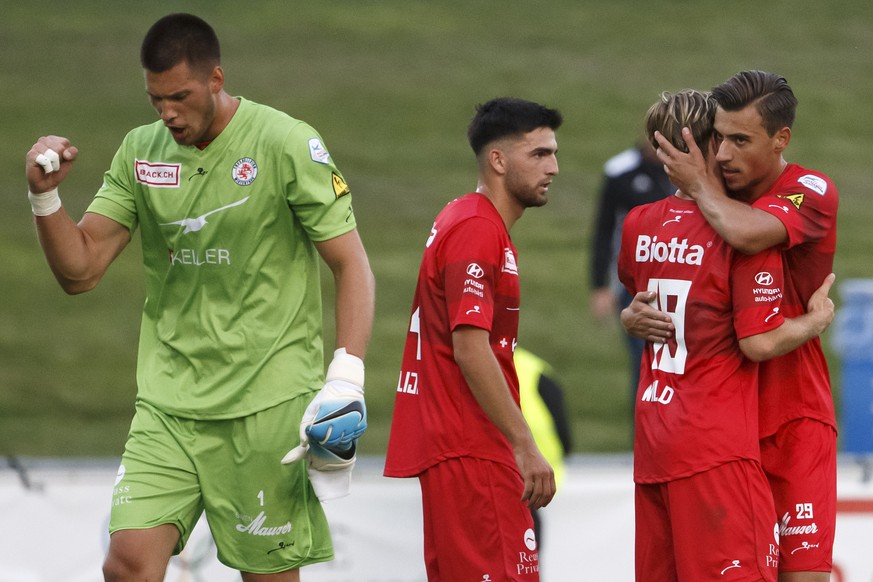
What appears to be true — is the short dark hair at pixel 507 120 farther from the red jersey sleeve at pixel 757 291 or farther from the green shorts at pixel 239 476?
the green shorts at pixel 239 476

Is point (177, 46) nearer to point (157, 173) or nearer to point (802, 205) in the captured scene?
point (157, 173)

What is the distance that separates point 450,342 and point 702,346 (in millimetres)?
942

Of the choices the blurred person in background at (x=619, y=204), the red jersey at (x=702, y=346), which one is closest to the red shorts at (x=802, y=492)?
the red jersey at (x=702, y=346)

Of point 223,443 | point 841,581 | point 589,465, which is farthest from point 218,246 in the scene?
point 841,581

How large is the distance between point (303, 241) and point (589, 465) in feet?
8.19

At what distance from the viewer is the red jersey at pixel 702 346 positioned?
15.3 ft

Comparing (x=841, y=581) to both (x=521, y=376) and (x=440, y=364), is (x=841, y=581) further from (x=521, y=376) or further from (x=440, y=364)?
(x=440, y=364)

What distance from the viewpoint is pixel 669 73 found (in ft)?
59.9

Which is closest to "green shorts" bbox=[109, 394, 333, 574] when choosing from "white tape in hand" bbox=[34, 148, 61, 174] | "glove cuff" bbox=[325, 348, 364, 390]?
"glove cuff" bbox=[325, 348, 364, 390]

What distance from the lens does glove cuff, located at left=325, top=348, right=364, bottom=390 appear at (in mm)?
4727

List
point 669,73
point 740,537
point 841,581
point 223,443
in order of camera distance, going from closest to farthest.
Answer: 1. point 740,537
2. point 223,443
3. point 841,581
4. point 669,73

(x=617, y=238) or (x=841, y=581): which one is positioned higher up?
(x=617, y=238)

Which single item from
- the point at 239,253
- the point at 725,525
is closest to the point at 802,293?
the point at 725,525

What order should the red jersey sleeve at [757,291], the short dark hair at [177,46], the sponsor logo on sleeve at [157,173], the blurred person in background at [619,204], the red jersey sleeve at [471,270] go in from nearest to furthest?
the red jersey sleeve at [757,291]
the short dark hair at [177,46]
the red jersey sleeve at [471,270]
the sponsor logo on sleeve at [157,173]
the blurred person in background at [619,204]
